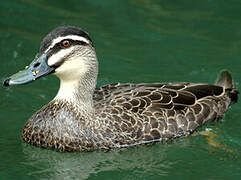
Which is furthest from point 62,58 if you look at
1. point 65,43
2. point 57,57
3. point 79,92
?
point 79,92

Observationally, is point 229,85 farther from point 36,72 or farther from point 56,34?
point 36,72

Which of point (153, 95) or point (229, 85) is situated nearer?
point (153, 95)

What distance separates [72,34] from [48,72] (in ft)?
2.21

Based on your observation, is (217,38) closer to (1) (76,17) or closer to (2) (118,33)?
(2) (118,33)

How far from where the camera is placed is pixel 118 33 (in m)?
14.0

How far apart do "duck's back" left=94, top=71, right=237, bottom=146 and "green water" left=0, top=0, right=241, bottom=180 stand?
8.8 inches

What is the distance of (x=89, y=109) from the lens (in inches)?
380

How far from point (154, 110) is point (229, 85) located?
203 centimetres

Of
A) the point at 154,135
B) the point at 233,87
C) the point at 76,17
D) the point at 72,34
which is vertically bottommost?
the point at 154,135

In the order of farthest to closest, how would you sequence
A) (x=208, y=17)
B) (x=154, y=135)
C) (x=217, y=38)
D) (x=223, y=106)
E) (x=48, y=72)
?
(x=208, y=17), (x=217, y=38), (x=223, y=106), (x=154, y=135), (x=48, y=72)

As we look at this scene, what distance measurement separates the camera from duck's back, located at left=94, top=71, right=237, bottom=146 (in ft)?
31.5

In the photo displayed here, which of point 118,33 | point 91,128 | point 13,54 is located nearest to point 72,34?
point 91,128

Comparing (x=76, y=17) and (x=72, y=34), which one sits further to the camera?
(x=76, y=17)

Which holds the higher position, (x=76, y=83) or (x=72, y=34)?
(x=72, y=34)
